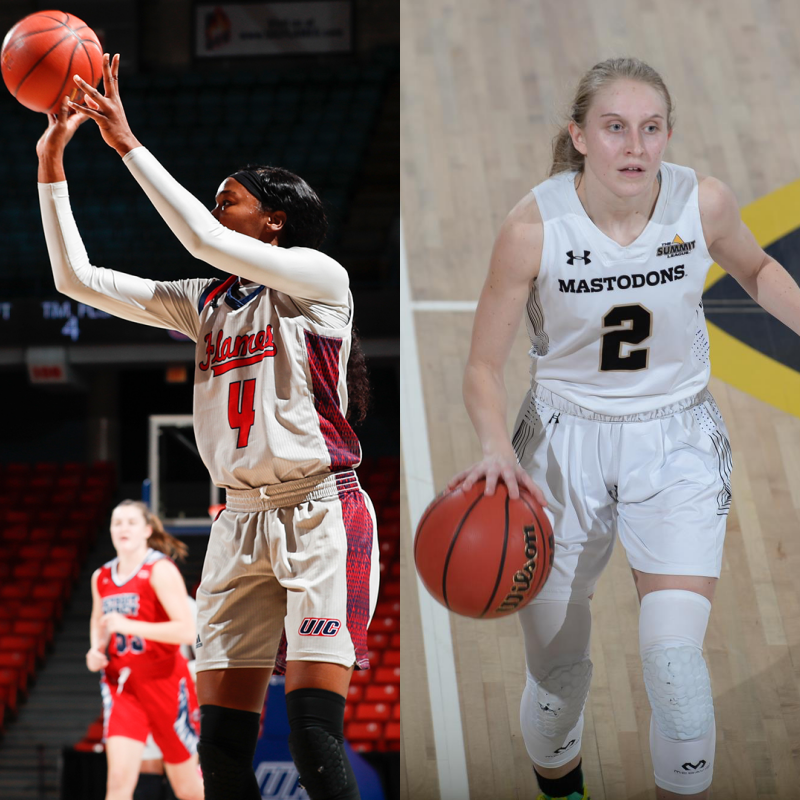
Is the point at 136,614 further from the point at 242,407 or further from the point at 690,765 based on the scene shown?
the point at 690,765

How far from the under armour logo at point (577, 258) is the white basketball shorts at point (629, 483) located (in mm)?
342

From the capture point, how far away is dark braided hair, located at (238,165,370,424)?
8.43 feet

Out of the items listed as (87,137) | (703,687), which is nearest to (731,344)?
(703,687)

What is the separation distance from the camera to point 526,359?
4824 millimetres

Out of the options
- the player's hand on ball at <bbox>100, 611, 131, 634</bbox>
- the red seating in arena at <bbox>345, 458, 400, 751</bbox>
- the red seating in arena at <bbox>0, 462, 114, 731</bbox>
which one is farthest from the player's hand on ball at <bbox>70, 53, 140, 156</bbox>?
the red seating in arena at <bbox>0, 462, 114, 731</bbox>

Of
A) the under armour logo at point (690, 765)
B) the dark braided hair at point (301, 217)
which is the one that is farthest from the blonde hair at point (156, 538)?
the under armour logo at point (690, 765)

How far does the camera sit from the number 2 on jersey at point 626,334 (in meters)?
2.47

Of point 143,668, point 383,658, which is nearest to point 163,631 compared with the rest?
point 143,668

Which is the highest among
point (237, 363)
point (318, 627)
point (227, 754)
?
point (237, 363)

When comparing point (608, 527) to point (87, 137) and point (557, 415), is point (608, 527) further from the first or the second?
point (87, 137)

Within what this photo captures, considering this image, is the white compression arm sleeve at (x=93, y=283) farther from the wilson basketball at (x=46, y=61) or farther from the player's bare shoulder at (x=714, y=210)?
the player's bare shoulder at (x=714, y=210)

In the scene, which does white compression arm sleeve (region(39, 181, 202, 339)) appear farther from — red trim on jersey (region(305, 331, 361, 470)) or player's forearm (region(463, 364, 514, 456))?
player's forearm (region(463, 364, 514, 456))

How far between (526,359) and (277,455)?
2655 millimetres

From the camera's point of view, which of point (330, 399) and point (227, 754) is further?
point (330, 399)
